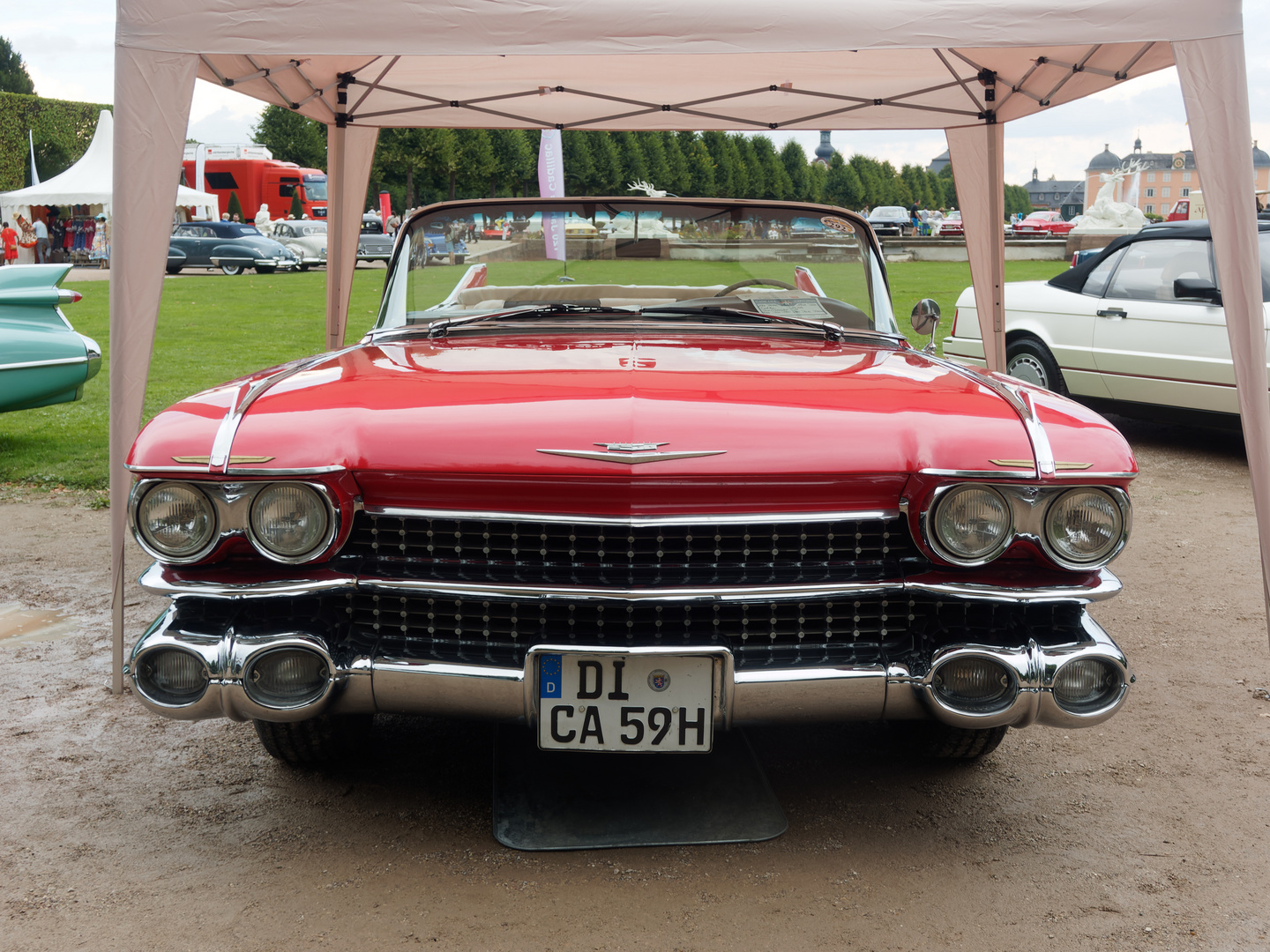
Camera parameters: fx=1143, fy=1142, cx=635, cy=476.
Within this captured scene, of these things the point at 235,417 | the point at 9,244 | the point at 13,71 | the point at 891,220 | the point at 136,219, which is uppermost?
the point at 13,71

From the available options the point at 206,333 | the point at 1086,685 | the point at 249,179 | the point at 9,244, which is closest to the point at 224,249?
the point at 9,244

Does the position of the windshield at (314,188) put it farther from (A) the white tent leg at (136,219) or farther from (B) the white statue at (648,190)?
(A) the white tent leg at (136,219)

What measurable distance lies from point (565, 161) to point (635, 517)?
5821 centimetres

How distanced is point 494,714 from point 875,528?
0.92 m

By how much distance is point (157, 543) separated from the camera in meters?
2.47

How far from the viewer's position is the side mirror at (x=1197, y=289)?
7305mm

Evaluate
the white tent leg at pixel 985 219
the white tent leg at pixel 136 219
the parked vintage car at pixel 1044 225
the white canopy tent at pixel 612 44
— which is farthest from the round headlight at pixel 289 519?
the parked vintage car at pixel 1044 225

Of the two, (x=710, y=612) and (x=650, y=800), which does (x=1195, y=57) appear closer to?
(x=710, y=612)

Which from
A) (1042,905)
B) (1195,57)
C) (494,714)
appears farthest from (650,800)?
(1195,57)

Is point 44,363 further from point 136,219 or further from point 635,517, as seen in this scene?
point 635,517

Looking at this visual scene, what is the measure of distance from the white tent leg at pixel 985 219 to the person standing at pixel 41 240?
3235 cm

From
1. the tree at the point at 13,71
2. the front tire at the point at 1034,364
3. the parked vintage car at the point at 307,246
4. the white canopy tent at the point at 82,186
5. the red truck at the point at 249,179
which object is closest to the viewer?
the front tire at the point at 1034,364

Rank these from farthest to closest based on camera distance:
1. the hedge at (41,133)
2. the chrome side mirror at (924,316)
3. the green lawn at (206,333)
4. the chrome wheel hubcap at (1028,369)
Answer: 1. the hedge at (41,133)
2. the chrome wheel hubcap at (1028,369)
3. the green lawn at (206,333)
4. the chrome side mirror at (924,316)

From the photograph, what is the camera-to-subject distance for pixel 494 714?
7.99ft
